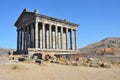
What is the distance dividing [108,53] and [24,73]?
54.9 feet

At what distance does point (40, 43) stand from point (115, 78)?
2955cm

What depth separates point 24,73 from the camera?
15.4 meters

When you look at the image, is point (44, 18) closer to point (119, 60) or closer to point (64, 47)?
point (64, 47)

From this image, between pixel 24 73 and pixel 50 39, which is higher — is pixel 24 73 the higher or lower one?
the lower one

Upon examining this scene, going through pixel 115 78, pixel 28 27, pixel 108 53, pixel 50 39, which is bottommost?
pixel 115 78

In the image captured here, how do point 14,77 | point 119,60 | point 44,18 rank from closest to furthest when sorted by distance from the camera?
point 14,77
point 119,60
point 44,18

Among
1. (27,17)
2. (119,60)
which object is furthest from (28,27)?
(119,60)

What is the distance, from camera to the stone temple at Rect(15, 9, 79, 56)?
4144 centimetres

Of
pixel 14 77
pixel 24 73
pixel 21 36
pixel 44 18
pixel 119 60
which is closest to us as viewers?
pixel 14 77

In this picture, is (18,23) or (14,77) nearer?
(14,77)

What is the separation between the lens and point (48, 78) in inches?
556

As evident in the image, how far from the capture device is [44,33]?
43.8 m

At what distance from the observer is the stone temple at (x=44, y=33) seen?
41.4 metres

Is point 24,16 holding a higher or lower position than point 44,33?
higher
